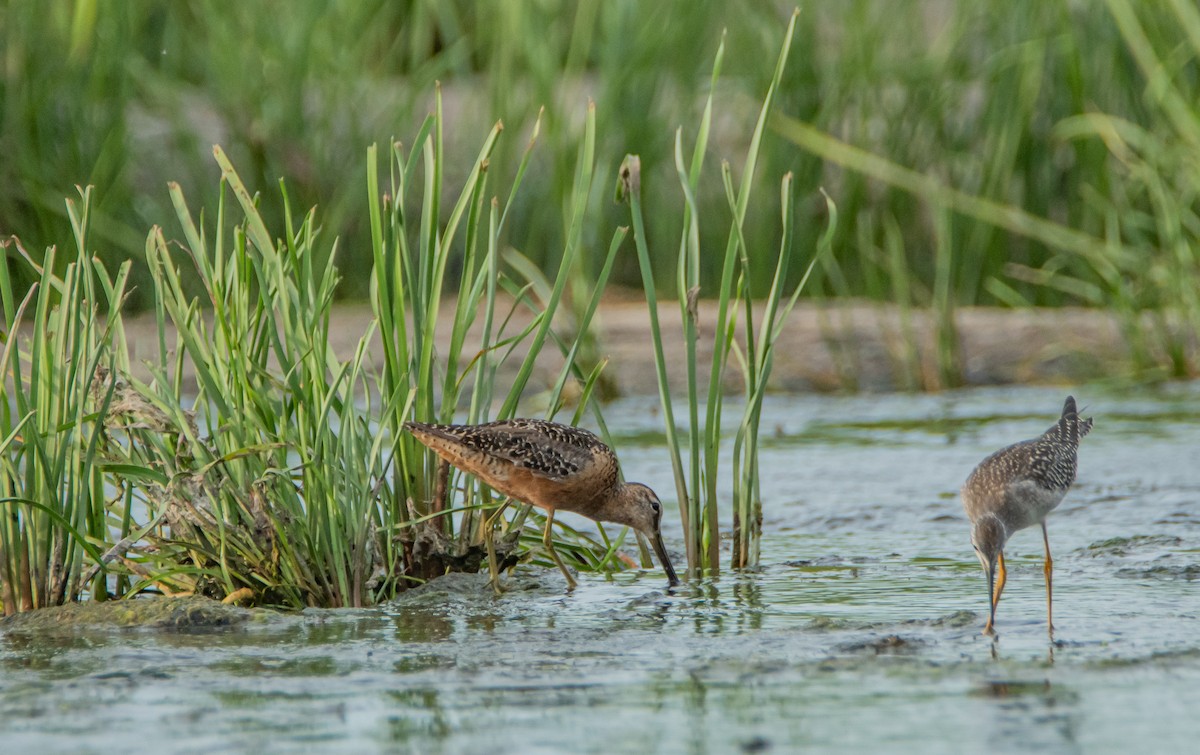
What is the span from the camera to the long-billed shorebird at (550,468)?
4.30m

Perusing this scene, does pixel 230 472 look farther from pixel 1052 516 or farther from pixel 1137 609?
pixel 1052 516

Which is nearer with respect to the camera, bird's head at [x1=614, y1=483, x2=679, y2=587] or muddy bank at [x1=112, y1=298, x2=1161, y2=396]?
bird's head at [x1=614, y1=483, x2=679, y2=587]

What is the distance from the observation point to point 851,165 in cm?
878

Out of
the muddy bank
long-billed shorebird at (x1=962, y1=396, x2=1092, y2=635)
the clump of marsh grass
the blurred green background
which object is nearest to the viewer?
long-billed shorebird at (x1=962, y1=396, x2=1092, y2=635)

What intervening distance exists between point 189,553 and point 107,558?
32cm

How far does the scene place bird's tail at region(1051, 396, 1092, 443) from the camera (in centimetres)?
507

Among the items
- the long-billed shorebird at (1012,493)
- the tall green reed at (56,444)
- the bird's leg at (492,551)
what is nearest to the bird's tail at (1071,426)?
the long-billed shorebird at (1012,493)

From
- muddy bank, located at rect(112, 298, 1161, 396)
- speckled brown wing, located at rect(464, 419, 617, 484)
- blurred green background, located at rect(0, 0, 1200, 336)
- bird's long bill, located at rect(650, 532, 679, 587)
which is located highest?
blurred green background, located at rect(0, 0, 1200, 336)

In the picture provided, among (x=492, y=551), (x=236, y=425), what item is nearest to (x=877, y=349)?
(x=492, y=551)

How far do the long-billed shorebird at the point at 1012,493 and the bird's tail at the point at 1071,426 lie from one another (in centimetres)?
24

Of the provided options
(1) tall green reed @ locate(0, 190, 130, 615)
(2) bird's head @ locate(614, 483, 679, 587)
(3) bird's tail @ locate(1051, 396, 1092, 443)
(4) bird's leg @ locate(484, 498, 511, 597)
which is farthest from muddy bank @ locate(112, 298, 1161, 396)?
(1) tall green reed @ locate(0, 190, 130, 615)

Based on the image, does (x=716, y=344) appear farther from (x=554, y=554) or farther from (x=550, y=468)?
(x=554, y=554)

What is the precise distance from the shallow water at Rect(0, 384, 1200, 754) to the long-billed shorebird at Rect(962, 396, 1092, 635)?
16 cm

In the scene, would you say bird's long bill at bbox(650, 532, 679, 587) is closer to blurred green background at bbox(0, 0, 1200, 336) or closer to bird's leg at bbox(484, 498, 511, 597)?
bird's leg at bbox(484, 498, 511, 597)
